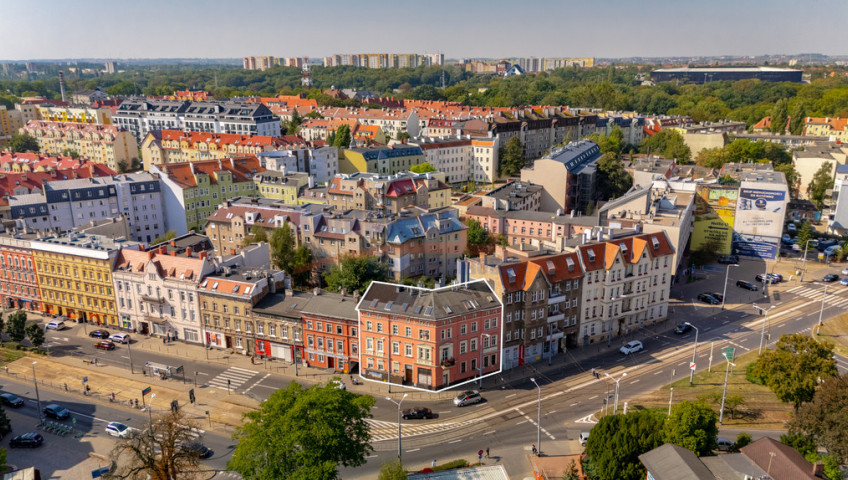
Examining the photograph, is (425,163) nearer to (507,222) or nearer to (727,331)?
(507,222)

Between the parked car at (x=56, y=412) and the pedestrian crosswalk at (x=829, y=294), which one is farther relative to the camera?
the pedestrian crosswalk at (x=829, y=294)

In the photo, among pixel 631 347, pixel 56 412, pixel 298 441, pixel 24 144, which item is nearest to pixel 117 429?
pixel 56 412

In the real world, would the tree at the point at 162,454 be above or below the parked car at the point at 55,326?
above

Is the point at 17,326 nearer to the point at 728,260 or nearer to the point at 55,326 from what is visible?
the point at 55,326

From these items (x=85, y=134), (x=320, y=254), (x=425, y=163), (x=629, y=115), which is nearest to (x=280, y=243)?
(x=320, y=254)

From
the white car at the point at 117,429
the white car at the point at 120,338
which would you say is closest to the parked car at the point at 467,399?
the white car at the point at 117,429

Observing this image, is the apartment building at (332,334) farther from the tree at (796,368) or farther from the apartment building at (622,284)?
the tree at (796,368)

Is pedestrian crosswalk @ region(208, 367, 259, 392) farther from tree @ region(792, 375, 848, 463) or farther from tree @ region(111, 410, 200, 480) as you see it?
tree @ region(792, 375, 848, 463)

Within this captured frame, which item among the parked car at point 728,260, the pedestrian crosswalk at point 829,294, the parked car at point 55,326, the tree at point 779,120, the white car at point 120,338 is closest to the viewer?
the white car at point 120,338
